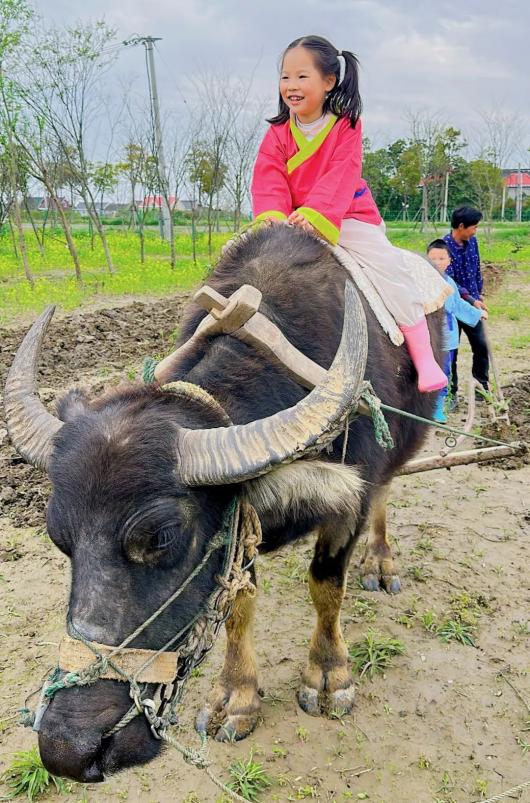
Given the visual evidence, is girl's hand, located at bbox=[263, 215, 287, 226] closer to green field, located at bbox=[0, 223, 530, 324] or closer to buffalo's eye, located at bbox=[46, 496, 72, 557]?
buffalo's eye, located at bbox=[46, 496, 72, 557]

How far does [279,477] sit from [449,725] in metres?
1.70

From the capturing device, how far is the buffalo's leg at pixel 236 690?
9.72ft

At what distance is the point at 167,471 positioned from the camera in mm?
1893

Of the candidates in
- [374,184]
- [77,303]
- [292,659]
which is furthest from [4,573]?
[374,184]

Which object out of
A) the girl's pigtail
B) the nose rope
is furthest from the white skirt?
the nose rope

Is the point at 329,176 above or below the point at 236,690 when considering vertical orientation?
above

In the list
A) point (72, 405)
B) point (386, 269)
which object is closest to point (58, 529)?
point (72, 405)

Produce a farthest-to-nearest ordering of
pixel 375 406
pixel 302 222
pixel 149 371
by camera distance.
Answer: pixel 302 222 → pixel 149 371 → pixel 375 406

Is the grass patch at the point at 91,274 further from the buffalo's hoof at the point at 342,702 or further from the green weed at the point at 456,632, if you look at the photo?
the buffalo's hoof at the point at 342,702

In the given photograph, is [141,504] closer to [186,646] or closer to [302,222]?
[186,646]

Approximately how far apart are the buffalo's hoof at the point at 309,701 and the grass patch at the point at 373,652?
306 mm

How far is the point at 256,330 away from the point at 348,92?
1.49m

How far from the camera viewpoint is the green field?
12.9 metres

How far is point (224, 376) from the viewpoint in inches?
90.4
